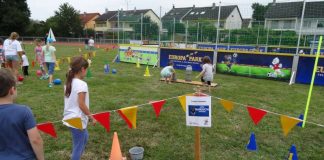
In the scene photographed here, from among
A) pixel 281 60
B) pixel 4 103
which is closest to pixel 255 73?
pixel 281 60

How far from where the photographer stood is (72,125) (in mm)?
3230

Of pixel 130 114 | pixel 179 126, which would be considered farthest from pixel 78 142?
pixel 179 126

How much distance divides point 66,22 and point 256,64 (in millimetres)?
49326

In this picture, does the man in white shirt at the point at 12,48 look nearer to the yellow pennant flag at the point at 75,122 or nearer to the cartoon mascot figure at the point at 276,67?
the yellow pennant flag at the point at 75,122

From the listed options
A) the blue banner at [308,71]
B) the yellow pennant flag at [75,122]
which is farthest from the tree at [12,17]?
the yellow pennant flag at [75,122]

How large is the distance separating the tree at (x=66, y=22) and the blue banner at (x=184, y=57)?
4300 centimetres

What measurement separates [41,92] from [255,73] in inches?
387

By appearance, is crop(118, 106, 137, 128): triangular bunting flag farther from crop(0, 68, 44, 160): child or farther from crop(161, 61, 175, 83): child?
crop(161, 61, 175, 83): child

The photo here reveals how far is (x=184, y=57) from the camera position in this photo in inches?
569

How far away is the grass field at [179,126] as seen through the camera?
442 cm

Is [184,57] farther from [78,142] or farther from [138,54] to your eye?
[78,142]

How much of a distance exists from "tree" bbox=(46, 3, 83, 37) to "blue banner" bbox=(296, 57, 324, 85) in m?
50.0

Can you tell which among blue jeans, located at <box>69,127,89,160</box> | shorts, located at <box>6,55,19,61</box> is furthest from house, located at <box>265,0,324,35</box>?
shorts, located at <box>6,55,19,61</box>

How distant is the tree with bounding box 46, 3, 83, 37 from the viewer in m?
52.1
